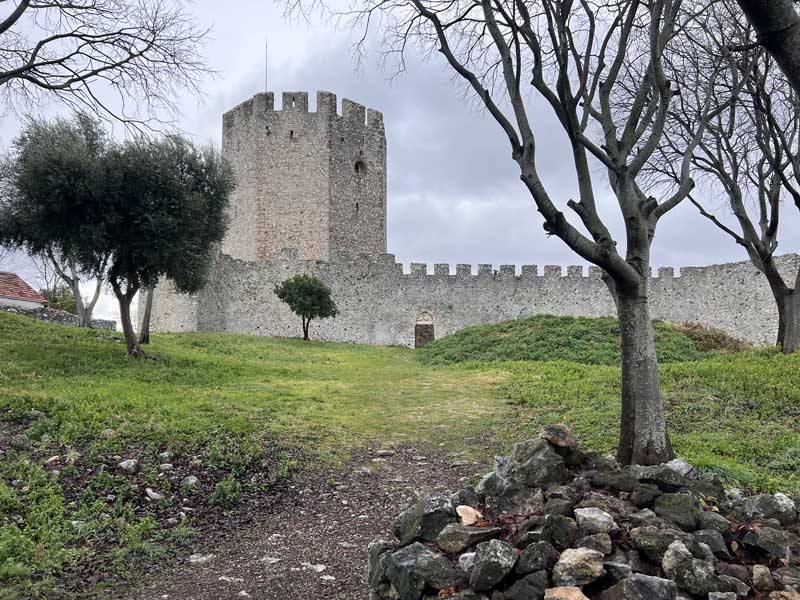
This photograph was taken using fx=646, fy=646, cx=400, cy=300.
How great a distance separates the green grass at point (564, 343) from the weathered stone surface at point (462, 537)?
1384 centimetres

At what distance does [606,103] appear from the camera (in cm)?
726

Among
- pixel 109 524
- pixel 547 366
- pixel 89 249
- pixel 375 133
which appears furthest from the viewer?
pixel 375 133

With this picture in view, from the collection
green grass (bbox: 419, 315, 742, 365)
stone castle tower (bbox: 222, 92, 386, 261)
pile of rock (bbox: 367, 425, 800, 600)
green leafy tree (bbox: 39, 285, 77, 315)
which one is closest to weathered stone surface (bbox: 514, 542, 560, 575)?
pile of rock (bbox: 367, 425, 800, 600)

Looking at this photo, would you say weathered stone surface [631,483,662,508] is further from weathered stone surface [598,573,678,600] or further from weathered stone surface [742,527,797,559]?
weathered stone surface [598,573,678,600]

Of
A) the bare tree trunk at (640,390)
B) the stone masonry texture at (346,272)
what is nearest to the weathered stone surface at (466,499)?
the bare tree trunk at (640,390)

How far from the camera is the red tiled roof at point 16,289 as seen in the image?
2852cm

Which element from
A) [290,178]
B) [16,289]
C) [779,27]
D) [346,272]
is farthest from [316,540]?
[290,178]

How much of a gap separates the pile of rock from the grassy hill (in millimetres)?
2038

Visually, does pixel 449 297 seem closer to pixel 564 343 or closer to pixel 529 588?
pixel 564 343

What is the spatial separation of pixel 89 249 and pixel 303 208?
867 inches

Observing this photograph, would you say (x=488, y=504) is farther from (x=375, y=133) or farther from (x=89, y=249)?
(x=375, y=133)

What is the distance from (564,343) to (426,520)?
625 inches

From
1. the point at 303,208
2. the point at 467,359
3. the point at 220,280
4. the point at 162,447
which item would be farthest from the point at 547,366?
the point at 303,208

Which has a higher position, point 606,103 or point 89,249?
point 606,103
